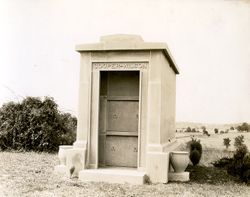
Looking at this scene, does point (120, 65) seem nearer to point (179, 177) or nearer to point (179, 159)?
point (179, 159)

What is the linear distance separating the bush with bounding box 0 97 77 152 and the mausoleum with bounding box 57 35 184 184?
706 cm

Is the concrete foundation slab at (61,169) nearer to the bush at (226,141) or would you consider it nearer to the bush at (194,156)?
the bush at (194,156)

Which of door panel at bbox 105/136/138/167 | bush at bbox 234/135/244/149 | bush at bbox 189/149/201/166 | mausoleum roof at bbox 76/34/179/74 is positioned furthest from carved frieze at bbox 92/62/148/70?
bush at bbox 234/135/244/149

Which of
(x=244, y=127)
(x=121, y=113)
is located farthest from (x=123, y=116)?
(x=244, y=127)

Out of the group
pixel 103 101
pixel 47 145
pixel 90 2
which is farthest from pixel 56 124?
pixel 103 101

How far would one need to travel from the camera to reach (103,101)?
30.6 feet

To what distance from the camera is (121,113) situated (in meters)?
9.29

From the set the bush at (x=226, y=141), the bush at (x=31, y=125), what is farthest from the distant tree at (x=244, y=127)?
the bush at (x=31, y=125)

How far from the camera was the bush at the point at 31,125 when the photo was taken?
1596 centimetres

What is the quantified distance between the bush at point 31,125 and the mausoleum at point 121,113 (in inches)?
278

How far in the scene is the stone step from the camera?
7.93 meters

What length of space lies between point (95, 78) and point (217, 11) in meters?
4.23

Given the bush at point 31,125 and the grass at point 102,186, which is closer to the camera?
the grass at point 102,186

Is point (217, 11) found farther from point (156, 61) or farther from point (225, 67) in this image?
point (225, 67)
